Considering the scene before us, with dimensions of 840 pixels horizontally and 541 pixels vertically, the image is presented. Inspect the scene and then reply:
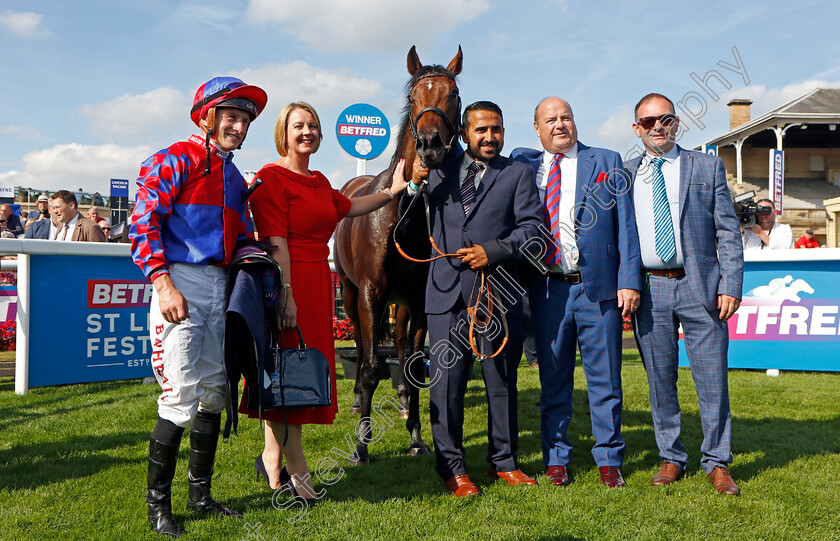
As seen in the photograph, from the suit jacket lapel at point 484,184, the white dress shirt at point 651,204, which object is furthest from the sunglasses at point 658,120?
the suit jacket lapel at point 484,184

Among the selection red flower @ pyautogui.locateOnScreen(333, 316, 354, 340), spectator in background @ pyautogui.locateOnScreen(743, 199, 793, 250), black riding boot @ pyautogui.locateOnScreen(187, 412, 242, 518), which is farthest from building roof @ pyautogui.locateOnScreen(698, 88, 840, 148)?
black riding boot @ pyautogui.locateOnScreen(187, 412, 242, 518)

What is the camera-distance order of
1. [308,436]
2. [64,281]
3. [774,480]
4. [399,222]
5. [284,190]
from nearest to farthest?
[284,190], [774,480], [399,222], [308,436], [64,281]

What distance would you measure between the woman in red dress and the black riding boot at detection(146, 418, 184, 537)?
0.44 metres

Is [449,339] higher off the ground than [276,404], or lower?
higher

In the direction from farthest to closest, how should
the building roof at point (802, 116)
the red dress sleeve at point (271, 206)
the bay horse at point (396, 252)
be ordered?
1. the building roof at point (802, 116)
2. the bay horse at point (396, 252)
3. the red dress sleeve at point (271, 206)

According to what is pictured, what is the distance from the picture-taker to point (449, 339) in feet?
11.0

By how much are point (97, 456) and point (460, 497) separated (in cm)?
247

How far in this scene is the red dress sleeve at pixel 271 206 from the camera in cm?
312

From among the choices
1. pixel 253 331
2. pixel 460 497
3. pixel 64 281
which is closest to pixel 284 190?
pixel 253 331

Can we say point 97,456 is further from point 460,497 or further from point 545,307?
point 545,307

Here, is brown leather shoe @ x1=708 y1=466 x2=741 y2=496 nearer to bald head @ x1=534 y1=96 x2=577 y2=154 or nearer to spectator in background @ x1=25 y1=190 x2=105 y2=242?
bald head @ x1=534 y1=96 x2=577 y2=154

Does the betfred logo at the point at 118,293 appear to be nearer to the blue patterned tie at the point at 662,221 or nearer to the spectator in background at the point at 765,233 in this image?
the blue patterned tie at the point at 662,221

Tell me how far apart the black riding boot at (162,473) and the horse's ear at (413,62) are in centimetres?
270

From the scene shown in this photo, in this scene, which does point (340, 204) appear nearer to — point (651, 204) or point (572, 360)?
point (572, 360)
